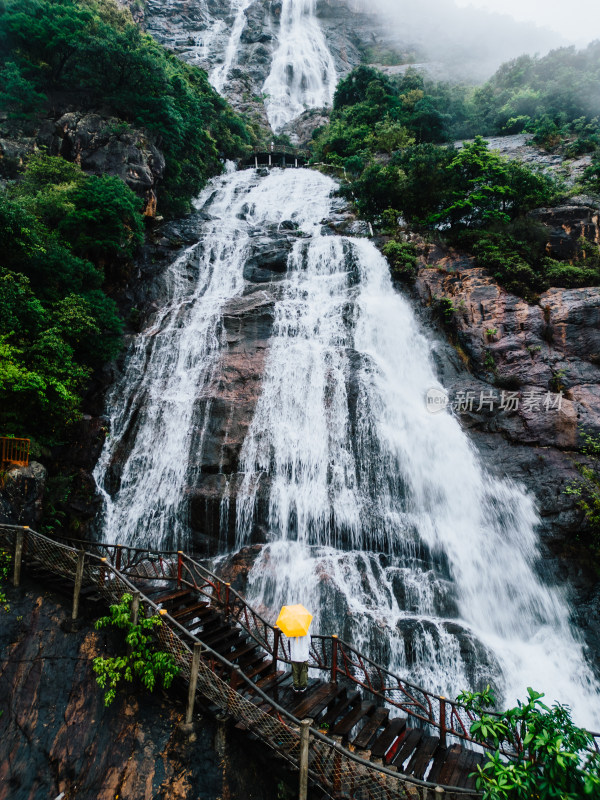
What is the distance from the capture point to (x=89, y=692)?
607cm

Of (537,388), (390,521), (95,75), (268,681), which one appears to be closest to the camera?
(268,681)

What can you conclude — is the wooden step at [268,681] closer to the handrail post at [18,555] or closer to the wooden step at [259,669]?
the wooden step at [259,669]

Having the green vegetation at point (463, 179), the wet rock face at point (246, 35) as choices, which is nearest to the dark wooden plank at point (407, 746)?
the green vegetation at point (463, 179)

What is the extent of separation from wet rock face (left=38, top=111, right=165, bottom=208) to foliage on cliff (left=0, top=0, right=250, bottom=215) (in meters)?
1.42

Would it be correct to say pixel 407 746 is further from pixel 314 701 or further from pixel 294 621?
pixel 294 621

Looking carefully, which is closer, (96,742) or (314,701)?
(96,742)

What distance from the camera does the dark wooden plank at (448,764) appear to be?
547cm

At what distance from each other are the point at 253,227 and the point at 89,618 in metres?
21.9

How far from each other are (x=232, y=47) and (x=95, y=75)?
159 feet

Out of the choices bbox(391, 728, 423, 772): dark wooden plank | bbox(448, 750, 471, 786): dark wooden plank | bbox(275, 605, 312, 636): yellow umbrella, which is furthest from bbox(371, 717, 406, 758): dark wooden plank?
→ bbox(275, 605, 312, 636): yellow umbrella

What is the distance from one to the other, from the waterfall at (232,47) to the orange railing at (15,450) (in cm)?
5545

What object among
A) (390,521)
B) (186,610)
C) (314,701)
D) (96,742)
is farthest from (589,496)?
(96,742)

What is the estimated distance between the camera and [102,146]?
20.5m

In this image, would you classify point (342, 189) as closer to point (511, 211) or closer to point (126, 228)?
point (511, 211)
